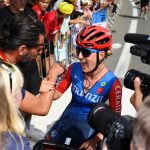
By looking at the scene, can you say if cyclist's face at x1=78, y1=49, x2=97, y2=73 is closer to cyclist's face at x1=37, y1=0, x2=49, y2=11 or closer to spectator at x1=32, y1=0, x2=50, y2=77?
spectator at x1=32, y1=0, x2=50, y2=77

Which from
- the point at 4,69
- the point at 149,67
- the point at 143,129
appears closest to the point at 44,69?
the point at 149,67

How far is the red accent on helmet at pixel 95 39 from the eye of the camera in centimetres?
395

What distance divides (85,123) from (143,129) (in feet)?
6.34

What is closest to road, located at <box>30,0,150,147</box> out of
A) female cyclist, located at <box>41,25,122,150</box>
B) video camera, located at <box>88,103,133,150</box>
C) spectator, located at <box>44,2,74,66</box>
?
spectator, located at <box>44,2,74,66</box>

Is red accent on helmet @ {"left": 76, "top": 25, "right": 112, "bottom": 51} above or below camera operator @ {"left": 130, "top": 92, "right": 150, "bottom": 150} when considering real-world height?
below

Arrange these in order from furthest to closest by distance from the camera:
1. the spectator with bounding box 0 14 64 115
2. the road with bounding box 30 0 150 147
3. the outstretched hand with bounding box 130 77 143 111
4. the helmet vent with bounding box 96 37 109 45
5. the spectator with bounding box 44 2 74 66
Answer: the spectator with bounding box 44 2 74 66 < the road with bounding box 30 0 150 147 < the helmet vent with bounding box 96 37 109 45 < the spectator with bounding box 0 14 64 115 < the outstretched hand with bounding box 130 77 143 111

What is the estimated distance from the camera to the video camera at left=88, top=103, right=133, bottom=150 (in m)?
1.93

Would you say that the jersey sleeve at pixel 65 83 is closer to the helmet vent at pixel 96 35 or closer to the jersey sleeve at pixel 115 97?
the helmet vent at pixel 96 35

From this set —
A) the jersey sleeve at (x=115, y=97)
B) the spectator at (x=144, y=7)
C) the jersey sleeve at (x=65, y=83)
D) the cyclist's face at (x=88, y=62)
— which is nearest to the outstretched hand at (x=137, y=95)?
the jersey sleeve at (x=115, y=97)

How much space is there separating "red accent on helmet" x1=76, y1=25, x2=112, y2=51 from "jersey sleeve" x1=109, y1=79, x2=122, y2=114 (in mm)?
408

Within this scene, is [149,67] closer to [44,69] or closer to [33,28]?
[44,69]

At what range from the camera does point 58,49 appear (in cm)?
845

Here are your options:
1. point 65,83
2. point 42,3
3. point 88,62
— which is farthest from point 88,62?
point 42,3

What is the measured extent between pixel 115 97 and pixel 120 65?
6716mm
